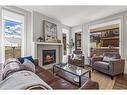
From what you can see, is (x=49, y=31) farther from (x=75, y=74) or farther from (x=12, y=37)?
(x=75, y=74)

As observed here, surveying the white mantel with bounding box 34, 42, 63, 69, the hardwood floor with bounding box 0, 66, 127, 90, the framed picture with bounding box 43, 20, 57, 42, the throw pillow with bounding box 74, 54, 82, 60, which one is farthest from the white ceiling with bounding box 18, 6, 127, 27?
the hardwood floor with bounding box 0, 66, 127, 90

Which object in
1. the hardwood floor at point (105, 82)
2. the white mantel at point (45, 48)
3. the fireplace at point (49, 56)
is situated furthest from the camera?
the fireplace at point (49, 56)

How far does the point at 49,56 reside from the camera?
4.89 m

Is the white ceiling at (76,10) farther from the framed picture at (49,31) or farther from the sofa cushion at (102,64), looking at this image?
the sofa cushion at (102,64)

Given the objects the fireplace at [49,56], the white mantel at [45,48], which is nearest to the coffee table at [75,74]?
the white mantel at [45,48]

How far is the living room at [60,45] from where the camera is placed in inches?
122

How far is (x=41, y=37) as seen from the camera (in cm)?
438

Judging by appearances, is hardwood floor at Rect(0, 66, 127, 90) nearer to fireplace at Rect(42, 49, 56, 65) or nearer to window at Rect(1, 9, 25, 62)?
fireplace at Rect(42, 49, 56, 65)

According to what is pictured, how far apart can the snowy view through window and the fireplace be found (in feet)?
3.62

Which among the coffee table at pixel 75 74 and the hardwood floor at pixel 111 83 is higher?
the coffee table at pixel 75 74

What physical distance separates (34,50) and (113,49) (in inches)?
128

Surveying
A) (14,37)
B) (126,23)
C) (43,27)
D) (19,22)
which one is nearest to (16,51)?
(14,37)

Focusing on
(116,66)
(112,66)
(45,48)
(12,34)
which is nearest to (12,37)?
(12,34)

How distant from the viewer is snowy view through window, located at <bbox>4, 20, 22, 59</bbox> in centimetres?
341
